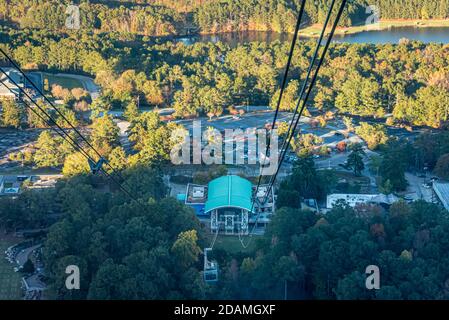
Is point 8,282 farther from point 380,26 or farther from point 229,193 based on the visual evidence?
point 380,26

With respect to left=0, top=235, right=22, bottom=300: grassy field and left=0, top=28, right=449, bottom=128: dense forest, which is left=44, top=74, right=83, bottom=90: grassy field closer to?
left=0, top=28, right=449, bottom=128: dense forest

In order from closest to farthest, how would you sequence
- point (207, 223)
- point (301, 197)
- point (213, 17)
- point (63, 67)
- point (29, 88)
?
point (207, 223)
point (301, 197)
point (29, 88)
point (63, 67)
point (213, 17)

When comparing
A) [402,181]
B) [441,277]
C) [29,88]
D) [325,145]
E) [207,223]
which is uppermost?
[29,88]

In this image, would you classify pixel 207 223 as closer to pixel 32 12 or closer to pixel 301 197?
pixel 301 197

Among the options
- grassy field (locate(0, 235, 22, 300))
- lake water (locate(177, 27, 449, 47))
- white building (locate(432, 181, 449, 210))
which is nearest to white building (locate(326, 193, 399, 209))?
white building (locate(432, 181, 449, 210))

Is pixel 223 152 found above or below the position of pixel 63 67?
below

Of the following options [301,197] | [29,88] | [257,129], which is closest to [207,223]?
[301,197]

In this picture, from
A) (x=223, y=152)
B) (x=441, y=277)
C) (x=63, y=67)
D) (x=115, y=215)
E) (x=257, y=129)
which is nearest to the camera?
(x=441, y=277)
